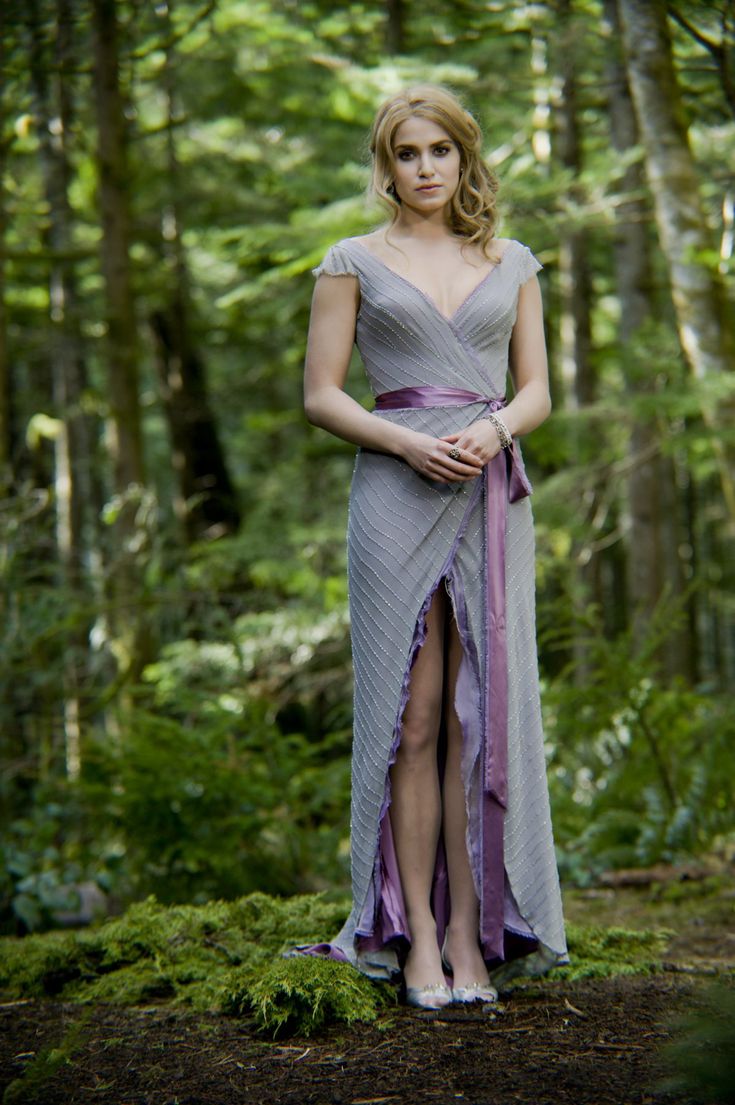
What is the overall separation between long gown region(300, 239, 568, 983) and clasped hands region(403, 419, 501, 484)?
0.14 m

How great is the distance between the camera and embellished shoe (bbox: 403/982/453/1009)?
323 centimetres

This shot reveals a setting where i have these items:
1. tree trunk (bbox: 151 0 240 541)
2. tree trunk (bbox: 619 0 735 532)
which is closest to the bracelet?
tree trunk (bbox: 619 0 735 532)

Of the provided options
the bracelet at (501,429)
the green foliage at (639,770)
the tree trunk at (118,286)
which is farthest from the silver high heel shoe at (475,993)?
the tree trunk at (118,286)

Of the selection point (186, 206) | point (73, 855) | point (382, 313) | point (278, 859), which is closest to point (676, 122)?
point (382, 313)

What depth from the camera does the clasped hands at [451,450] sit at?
3.24 meters

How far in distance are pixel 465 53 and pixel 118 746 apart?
9.15 metres

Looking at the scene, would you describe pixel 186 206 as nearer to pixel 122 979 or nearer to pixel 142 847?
pixel 142 847

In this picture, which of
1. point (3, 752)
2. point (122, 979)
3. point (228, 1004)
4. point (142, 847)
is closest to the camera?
point (228, 1004)

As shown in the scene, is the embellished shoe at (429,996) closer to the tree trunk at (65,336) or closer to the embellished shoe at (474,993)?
the embellished shoe at (474,993)

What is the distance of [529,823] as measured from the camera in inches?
134

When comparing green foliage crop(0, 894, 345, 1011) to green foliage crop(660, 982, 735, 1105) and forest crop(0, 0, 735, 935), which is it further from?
green foliage crop(660, 982, 735, 1105)

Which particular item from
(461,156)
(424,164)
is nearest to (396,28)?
(461,156)

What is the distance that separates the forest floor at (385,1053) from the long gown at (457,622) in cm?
28

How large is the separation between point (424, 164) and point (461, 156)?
0.57ft
